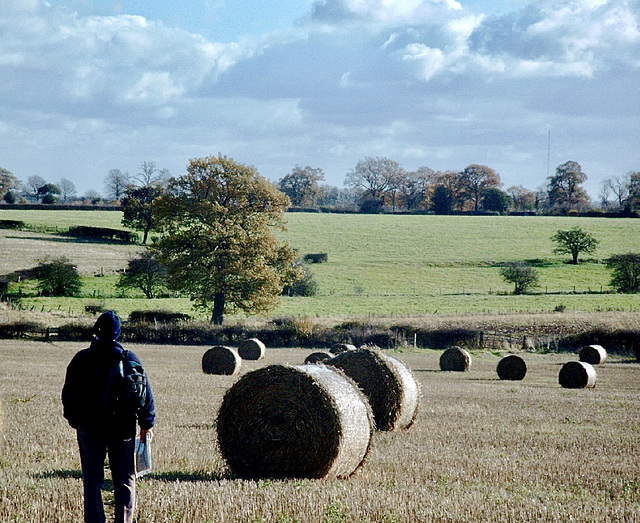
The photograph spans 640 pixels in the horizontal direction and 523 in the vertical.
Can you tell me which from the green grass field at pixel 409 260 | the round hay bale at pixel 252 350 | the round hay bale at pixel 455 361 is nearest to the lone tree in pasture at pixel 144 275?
the green grass field at pixel 409 260

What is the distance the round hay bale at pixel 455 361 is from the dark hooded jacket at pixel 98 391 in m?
25.1

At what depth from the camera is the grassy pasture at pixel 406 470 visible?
792 cm

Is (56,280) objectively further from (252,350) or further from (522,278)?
(522,278)

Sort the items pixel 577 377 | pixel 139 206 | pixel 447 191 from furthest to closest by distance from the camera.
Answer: pixel 447 191
pixel 139 206
pixel 577 377

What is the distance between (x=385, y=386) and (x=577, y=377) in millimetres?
12007

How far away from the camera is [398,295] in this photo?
66250mm

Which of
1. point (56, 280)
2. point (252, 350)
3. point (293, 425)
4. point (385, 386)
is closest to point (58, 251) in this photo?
point (56, 280)

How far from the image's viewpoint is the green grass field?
193ft

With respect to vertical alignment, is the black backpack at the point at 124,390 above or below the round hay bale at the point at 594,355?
above

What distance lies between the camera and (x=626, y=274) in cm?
6956

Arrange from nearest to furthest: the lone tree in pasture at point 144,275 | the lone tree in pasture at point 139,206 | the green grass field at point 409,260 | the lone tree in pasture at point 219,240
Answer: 1. the lone tree in pasture at point 219,240
2. the green grass field at point 409,260
3. the lone tree in pasture at point 144,275
4. the lone tree in pasture at point 139,206

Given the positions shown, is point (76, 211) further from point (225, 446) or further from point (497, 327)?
point (225, 446)

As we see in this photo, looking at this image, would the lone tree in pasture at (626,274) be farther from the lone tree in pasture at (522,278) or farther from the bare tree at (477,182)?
the bare tree at (477,182)

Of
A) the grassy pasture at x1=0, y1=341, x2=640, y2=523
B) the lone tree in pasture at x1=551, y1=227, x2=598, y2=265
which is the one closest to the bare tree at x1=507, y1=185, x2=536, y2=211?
the lone tree in pasture at x1=551, y1=227, x2=598, y2=265
